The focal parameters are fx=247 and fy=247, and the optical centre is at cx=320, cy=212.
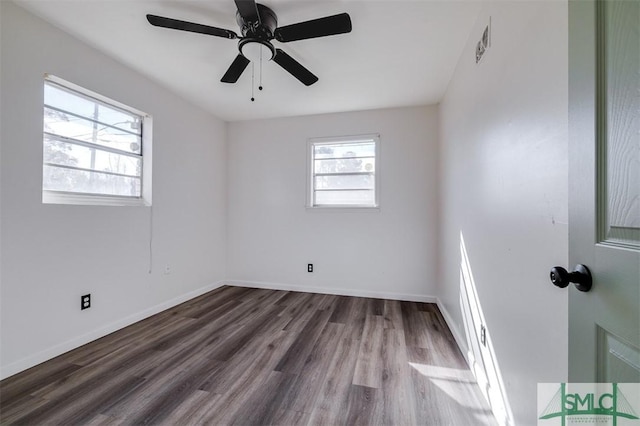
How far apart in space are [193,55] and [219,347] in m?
2.55

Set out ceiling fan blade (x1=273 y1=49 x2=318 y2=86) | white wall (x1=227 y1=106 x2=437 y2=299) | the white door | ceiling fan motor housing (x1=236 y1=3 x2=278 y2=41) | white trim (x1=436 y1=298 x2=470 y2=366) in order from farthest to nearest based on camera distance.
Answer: white wall (x1=227 y1=106 x2=437 y2=299)
white trim (x1=436 y1=298 x2=470 y2=366)
ceiling fan blade (x1=273 y1=49 x2=318 y2=86)
ceiling fan motor housing (x1=236 y1=3 x2=278 y2=41)
the white door

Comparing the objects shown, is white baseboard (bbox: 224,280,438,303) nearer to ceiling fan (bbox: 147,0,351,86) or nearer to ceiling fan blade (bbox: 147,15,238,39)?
ceiling fan (bbox: 147,0,351,86)

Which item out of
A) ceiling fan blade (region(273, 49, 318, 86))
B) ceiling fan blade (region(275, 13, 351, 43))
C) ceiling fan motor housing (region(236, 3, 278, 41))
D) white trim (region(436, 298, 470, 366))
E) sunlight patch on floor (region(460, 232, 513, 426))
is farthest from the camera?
white trim (region(436, 298, 470, 366))

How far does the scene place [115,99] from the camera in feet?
7.61

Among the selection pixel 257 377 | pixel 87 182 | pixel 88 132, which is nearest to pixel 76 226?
pixel 87 182

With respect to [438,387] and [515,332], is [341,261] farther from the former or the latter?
[515,332]

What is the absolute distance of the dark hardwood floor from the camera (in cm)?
139

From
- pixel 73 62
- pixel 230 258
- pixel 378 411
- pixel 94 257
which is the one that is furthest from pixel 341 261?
pixel 73 62

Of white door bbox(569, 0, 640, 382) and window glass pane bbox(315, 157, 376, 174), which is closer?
white door bbox(569, 0, 640, 382)

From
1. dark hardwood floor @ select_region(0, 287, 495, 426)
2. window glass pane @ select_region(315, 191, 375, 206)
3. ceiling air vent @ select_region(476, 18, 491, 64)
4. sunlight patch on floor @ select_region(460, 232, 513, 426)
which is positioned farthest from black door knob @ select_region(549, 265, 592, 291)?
window glass pane @ select_region(315, 191, 375, 206)

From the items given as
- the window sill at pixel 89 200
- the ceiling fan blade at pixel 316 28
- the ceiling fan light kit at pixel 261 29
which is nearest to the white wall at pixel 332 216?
the window sill at pixel 89 200

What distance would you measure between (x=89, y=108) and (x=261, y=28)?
178 centimetres

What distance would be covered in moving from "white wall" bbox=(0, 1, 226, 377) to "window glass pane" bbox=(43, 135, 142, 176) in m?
0.16

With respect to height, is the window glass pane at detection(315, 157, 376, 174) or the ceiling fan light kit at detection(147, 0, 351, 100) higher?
the ceiling fan light kit at detection(147, 0, 351, 100)
